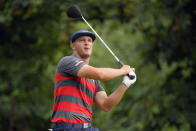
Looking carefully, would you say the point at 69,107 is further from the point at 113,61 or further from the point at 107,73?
the point at 113,61

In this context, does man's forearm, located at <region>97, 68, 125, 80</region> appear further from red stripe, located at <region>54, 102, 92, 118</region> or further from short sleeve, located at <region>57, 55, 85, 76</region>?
red stripe, located at <region>54, 102, 92, 118</region>

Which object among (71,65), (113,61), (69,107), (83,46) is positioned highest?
(113,61)

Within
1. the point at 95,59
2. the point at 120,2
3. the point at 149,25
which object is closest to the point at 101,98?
the point at 149,25

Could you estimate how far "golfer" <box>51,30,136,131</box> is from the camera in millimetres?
4660

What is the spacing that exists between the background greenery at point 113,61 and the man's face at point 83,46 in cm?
410

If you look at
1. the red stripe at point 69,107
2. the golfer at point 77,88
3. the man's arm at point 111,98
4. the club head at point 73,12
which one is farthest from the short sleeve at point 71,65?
the club head at point 73,12

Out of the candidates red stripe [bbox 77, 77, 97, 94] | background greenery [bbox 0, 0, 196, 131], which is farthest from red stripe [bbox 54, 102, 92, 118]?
background greenery [bbox 0, 0, 196, 131]

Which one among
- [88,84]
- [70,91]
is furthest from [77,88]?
[88,84]

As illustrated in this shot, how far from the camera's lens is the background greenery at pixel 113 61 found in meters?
9.60

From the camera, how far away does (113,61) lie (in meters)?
12.3

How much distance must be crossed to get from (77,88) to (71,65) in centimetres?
26

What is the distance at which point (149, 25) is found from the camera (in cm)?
946

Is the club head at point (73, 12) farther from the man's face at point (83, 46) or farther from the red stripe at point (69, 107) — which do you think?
the red stripe at point (69, 107)

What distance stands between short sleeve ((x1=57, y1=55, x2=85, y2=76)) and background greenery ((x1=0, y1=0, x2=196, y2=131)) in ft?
14.4
